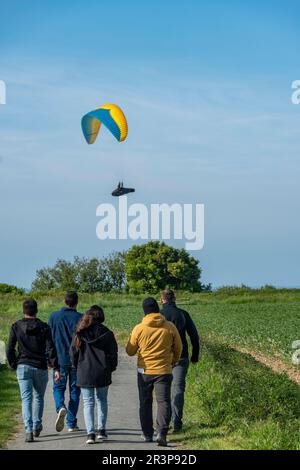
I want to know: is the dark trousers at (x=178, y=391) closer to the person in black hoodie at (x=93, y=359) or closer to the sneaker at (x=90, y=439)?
the person in black hoodie at (x=93, y=359)

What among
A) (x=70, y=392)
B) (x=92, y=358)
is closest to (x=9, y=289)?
(x=70, y=392)

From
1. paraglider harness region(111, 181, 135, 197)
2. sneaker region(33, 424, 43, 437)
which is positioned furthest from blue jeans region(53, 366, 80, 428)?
paraglider harness region(111, 181, 135, 197)

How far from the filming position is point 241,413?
15.4m

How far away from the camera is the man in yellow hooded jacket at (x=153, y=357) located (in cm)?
1374

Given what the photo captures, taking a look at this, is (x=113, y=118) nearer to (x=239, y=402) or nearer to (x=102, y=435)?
(x=239, y=402)

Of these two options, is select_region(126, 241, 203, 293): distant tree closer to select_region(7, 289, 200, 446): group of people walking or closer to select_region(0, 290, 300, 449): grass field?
select_region(0, 290, 300, 449): grass field

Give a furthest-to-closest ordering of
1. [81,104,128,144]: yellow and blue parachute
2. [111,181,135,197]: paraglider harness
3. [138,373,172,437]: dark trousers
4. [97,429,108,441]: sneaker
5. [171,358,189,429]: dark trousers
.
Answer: [111,181,135,197]: paraglider harness, [81,104,128,144]: yellow and blue parachute, [171,358,189,429]: dark trousers, [138,373,172,437]: dark trousers, [97,429,108,441]: sneaker

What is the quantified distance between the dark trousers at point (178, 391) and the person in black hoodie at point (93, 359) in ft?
4.85

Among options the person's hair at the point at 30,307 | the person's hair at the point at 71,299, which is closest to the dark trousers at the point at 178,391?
the person's hair at the point at 71,299

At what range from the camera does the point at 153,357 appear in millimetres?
13797

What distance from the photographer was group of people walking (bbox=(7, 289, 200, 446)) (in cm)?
1360

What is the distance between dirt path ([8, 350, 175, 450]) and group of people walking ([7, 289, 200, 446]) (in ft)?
0.62
